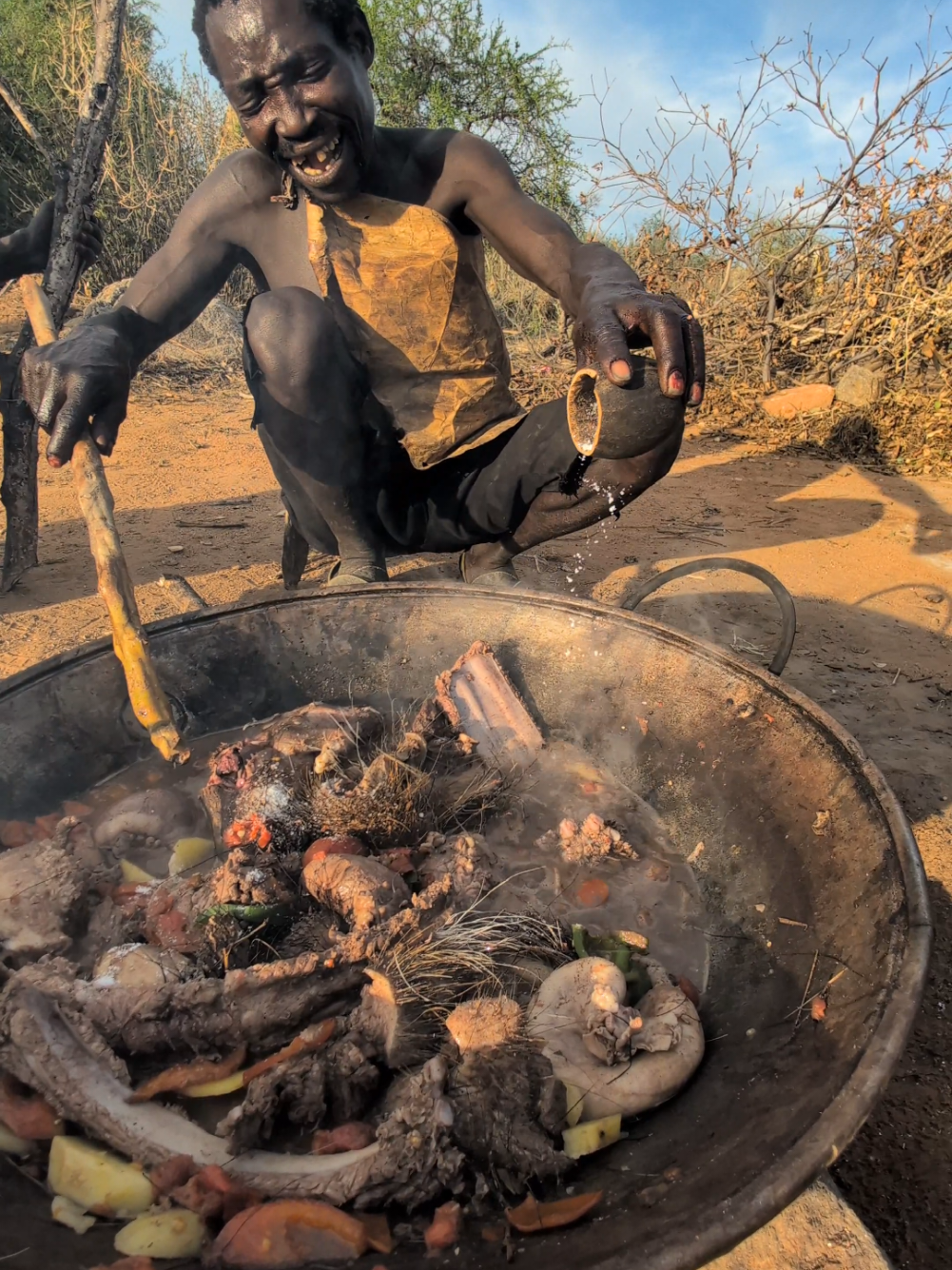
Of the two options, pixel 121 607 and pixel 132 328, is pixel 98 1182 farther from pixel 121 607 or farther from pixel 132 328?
pixel 132 328

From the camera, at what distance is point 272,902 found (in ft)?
5.22

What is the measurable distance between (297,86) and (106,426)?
107 cm

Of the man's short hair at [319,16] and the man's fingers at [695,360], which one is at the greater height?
the man's short hair at [319,16]

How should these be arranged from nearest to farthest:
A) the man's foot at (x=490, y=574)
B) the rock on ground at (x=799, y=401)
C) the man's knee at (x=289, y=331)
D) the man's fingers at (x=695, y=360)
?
1. the man's fingers at (x=695, y=360)
2. the man's knee at (x=289, y=331)
3. the man's foot at (x=490, y=574)
4. the rock on ground at (x=799, y=401)

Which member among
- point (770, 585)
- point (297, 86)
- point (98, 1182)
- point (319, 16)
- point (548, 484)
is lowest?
point (98, 1182)

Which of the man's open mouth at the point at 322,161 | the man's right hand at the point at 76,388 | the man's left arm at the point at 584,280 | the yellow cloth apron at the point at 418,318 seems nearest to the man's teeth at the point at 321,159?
the man's open mouth at the point at 322,161

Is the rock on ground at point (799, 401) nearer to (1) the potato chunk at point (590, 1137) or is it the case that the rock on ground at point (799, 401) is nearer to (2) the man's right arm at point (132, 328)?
(2) the man's right arm at point (132, 328)

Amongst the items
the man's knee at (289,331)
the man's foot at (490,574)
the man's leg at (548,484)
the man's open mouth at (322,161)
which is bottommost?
the man's foot at (490,574)

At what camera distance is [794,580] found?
4.45 metres

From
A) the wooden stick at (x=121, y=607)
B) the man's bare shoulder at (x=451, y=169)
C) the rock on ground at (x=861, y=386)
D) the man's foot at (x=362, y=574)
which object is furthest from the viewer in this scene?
the rock on ground at (x=861, y=386)

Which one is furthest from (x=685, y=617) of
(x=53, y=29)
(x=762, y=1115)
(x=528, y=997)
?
(x=53, y=29)

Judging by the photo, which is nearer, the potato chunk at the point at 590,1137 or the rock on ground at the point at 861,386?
the potato chunk at the point at 590,1137

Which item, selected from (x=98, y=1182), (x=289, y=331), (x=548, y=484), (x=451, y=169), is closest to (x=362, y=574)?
(x=548, y=484)

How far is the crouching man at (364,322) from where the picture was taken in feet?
6.82
